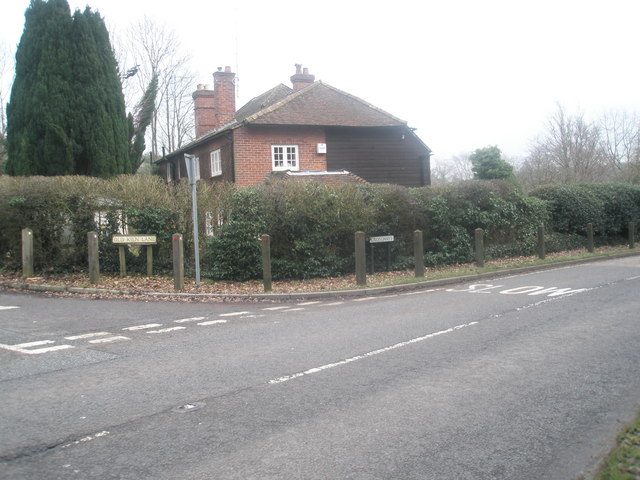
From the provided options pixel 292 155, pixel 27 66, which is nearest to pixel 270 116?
pixel 292 155

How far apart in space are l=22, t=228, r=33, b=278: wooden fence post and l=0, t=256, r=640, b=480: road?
4877 millimetres

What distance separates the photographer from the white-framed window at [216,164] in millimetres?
26016

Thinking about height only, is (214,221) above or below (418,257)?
above

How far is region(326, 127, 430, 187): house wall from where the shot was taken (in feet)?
86.1

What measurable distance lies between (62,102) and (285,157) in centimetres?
949

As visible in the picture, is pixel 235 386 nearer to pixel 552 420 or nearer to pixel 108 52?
pixel 552 420

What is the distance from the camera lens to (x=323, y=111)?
85.3 ft

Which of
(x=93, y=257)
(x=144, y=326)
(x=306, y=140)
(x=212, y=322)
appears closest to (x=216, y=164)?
(x=306, y=140)

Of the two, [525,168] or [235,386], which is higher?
[525,168]

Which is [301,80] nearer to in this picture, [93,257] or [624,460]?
[93,257]

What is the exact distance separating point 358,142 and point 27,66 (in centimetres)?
1486

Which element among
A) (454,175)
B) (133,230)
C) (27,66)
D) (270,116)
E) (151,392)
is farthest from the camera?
(454,175)

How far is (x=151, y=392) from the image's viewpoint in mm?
5328

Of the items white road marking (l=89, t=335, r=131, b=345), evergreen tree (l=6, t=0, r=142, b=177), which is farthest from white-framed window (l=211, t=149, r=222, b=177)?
white road marking (l=89, t=335, r=131, b=345)
